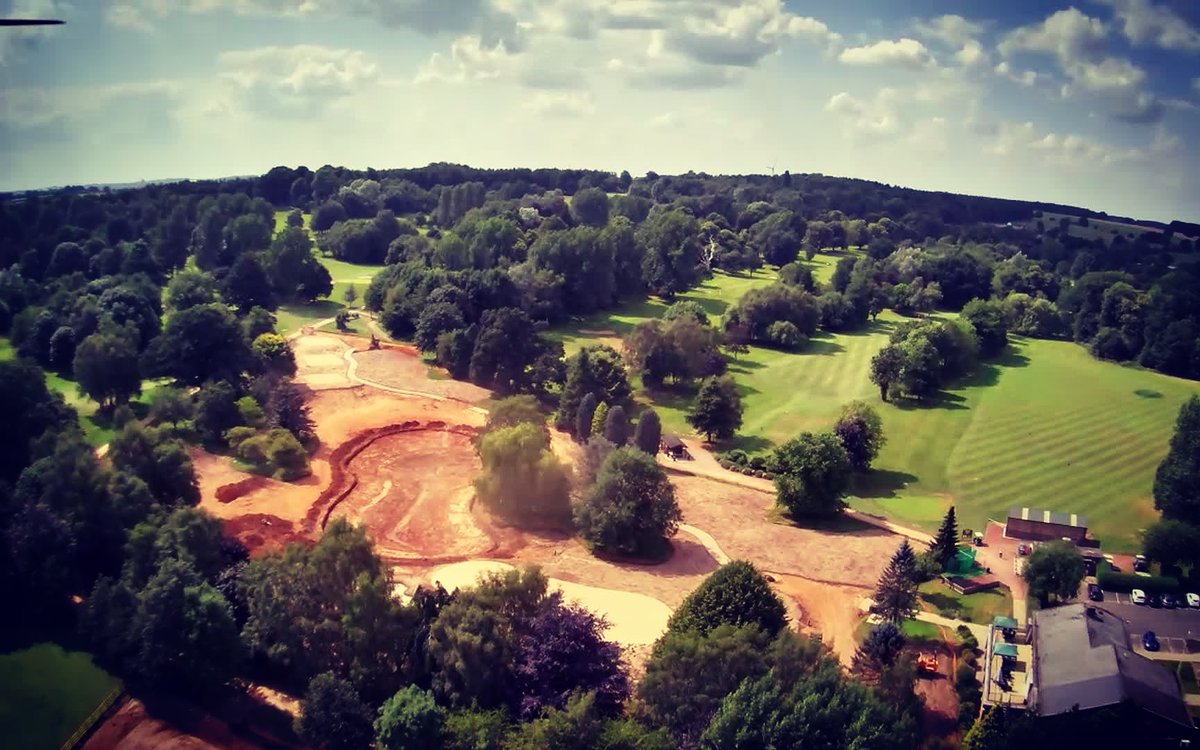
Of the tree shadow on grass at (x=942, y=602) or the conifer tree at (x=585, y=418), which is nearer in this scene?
the tree shadow on grass at (x=942, y=602)

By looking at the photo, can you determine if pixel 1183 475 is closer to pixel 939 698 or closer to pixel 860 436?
pixel 860 436

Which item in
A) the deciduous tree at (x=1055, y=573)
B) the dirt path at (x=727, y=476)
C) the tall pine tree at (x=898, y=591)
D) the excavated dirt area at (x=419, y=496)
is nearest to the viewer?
the tall pine tree at (x=898, y=591)

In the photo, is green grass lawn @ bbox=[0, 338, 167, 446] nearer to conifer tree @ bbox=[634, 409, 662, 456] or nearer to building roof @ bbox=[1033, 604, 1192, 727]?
conifer tree @ bbox=[634, 409, 662, 456]

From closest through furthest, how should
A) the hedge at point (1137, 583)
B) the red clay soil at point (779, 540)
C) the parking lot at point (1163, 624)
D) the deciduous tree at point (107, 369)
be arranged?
the parking lot at point (1163, 624) → the hedge at point (1137, 583) → the red clay soil at point (779, 540) → the deciduous tree at point (107, 369)

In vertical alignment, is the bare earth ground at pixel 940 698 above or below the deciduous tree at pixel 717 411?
below

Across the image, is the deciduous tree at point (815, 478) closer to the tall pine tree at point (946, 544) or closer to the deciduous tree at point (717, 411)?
the tall pine tree at point (946, 544)

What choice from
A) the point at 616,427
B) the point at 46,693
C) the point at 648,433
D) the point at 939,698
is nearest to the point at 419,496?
the point at 616,427

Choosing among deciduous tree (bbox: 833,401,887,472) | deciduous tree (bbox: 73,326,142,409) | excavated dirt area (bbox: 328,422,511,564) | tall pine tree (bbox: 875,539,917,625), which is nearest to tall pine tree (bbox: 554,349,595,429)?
excavated dirt area (bbox: 328,422,511,564)

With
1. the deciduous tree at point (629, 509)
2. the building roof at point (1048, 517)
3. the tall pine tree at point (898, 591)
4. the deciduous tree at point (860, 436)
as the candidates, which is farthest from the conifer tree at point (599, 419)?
the building roof at point (1048, 517)
